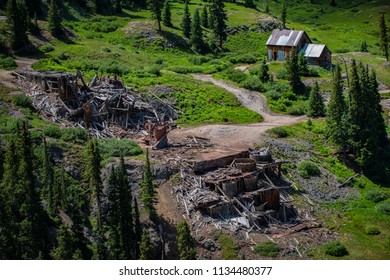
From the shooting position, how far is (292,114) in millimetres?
80188

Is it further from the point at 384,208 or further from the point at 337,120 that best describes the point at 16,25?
the point at 384,208

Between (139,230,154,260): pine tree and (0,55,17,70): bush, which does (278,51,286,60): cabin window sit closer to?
(0,55,17,70): bush

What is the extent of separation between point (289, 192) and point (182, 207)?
1176cm

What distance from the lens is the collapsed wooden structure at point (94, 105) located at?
67125 mm

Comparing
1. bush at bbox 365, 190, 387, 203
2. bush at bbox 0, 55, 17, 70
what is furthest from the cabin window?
bush at bbox 365, 190, 387, 203

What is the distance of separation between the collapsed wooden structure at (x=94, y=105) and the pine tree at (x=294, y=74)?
20.9 m

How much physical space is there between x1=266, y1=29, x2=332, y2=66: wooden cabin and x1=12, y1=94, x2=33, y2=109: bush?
158ft

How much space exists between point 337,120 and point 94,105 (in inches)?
1102

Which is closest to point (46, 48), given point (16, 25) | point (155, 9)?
point (16, 25)

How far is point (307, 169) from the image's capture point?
207 ft

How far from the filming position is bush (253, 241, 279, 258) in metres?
48.5

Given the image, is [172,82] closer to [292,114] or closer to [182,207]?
[292,114]

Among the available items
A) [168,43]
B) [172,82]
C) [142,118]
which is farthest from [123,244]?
[168,43]

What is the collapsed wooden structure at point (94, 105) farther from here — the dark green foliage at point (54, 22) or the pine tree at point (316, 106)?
the dark green foliage at point (54, 22)
